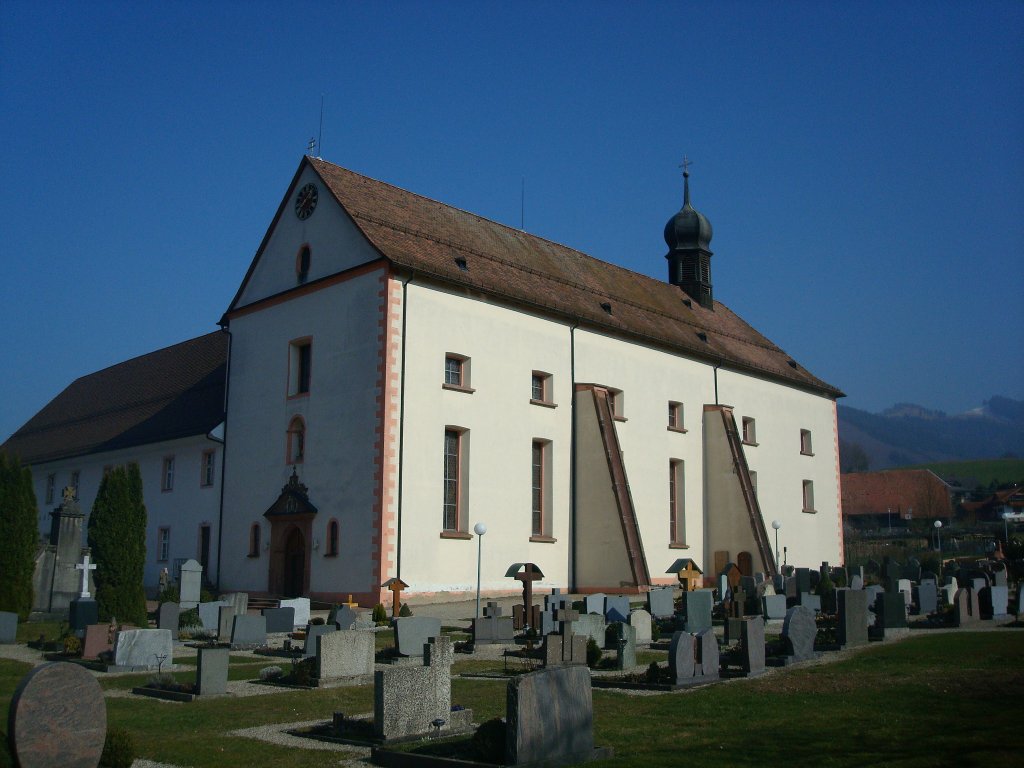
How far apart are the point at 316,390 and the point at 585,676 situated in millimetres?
20490

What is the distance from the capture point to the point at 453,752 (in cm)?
890

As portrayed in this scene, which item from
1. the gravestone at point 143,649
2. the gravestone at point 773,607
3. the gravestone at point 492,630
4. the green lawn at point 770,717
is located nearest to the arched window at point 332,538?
the gravestone at point 492,630

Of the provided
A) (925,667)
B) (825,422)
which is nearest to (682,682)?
(925,667)

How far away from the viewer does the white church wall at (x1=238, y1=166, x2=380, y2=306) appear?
2789 centimetres

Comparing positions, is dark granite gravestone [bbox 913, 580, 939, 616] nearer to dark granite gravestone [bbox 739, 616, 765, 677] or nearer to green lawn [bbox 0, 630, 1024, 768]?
green lawn [bbox 0, 630, 1024, 768]

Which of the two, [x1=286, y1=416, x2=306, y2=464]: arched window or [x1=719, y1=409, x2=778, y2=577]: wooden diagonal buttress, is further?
[x1=719, y1=409, x2=778, y2=577]: wooden diagonal buttress

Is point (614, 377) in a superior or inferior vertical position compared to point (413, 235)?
inferior

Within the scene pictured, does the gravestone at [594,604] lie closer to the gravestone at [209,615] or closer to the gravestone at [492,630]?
the gravestone at [492,630]

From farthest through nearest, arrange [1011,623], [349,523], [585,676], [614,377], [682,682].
→ [614,377]
[349,523]
[1011,623]
[682,682]
[585,676]

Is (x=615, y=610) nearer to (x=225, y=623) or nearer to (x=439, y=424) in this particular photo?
(x=225, y=623)

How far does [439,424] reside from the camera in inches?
1056

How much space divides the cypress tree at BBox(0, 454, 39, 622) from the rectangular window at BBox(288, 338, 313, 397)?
7368 millimetres

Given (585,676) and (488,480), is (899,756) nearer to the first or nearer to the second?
(585,676)

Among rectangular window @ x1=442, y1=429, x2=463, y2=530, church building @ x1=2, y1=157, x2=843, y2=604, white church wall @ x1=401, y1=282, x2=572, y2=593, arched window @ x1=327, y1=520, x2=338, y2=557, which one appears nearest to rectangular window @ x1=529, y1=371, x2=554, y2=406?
church building @ x1=2, y1=157, x2=843, y2=604
